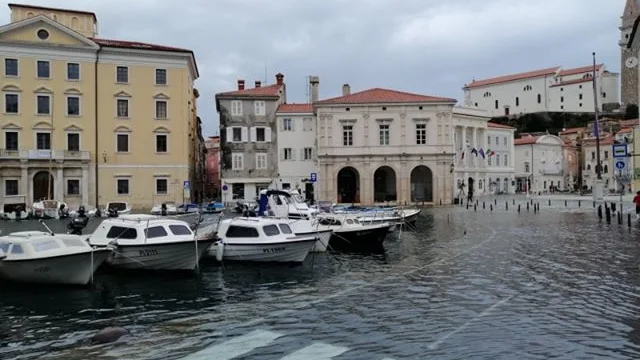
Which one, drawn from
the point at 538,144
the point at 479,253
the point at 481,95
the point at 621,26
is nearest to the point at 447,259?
the point at 479,253

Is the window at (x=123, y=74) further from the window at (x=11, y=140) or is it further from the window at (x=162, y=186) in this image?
the window at (x=11, y=140)

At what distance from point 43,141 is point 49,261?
39.3 metres

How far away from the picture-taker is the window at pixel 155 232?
21.1 metres

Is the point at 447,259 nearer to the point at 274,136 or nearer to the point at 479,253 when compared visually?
the point at 479,253

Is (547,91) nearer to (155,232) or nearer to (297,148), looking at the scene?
(297,148)

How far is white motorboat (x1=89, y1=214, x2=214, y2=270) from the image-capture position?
20.7m

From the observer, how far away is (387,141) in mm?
67500

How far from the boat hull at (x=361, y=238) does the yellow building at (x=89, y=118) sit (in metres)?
32.5

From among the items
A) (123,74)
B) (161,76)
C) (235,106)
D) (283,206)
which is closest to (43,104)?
(123,74)

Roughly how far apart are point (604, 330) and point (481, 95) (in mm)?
149502

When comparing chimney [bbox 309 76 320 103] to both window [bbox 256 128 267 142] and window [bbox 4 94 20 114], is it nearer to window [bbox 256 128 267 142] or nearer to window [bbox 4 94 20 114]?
window [bbox 256 128 267 142]

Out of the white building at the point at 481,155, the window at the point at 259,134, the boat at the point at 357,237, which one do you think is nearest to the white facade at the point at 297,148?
the window at the point at 259,134

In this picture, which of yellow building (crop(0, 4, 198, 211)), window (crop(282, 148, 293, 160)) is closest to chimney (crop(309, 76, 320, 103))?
window (crop(282, 148, 293, 160))

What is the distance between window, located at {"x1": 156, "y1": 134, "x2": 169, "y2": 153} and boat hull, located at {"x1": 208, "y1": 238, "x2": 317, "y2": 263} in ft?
118
